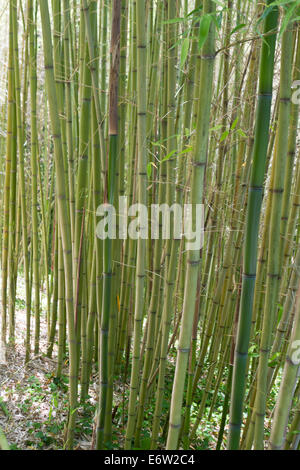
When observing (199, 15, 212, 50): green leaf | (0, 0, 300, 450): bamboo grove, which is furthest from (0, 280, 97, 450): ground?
(199, 15, 212, 50): green leaf

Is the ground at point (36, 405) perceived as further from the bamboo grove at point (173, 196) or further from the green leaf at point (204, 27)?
the green leaf at point (204, 27)

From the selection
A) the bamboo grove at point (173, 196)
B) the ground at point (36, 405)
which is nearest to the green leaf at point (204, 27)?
the bamboo grove at point (173, 196)

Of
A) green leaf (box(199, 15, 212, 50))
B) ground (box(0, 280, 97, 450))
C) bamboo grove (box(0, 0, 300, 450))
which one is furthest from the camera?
ground (box(0, 280, 97, 450))

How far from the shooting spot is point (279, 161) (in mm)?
1009

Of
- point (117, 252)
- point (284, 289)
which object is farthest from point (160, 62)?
point (284, 289)

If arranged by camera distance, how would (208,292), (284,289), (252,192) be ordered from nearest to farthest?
(252,192), (284,289), (208,292)

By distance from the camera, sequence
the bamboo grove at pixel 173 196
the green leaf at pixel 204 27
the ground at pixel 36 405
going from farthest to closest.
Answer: the ground at pixel 36 405 < the bamboo grove at pixel 173 196 < the green leaf at pixel 204 27

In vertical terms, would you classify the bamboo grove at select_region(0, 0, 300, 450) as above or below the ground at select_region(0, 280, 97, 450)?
above

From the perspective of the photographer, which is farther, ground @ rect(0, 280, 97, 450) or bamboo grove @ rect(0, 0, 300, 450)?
ground @ rect(0, 280, 97, 450)

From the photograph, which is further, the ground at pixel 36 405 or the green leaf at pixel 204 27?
the ground at pixel 36 405

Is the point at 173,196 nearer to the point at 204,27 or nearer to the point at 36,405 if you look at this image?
the point at 204,27

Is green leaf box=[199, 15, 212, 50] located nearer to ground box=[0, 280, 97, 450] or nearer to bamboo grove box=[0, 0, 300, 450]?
bamboo grove box=[0, 0, 300, 450]
